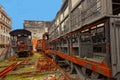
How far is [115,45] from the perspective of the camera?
3.60 meters

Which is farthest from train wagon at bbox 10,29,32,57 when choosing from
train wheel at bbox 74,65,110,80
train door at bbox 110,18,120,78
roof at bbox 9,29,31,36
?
train door at bbox 110,18,120,78

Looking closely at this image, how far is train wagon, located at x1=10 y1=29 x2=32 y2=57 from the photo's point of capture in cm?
2100

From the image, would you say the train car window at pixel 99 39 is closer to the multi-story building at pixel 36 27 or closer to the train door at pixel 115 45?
the train door at pixel 115 45

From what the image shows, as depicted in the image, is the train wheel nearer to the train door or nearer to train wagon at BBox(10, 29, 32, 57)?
the train door

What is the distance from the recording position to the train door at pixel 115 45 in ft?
11.7

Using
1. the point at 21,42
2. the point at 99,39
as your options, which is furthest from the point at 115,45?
the point at 21,42

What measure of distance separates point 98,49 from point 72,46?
3.72 feet

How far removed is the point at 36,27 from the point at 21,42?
2405cm

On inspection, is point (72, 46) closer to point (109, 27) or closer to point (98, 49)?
point (98, 49)

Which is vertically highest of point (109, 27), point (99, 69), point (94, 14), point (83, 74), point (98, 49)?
point (94, 14)

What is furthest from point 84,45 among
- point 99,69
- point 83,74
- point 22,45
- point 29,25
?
point 29,25

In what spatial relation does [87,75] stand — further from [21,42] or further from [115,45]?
[21,42]

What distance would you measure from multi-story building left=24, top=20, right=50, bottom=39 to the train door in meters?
40.8

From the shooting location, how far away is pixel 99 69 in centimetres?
384
